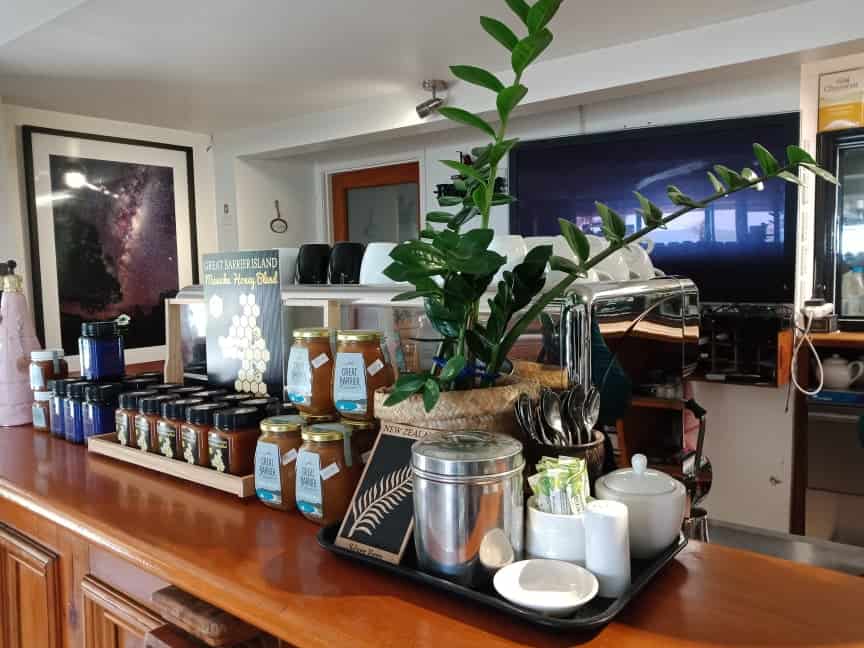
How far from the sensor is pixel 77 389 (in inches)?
61.7

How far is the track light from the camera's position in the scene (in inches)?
142

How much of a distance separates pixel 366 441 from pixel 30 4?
243cm

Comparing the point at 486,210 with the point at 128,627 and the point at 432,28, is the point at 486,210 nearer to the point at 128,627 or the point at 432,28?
the point at 128,627

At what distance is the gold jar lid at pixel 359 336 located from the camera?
3.59ft

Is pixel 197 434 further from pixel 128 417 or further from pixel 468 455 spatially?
pixel 468 455

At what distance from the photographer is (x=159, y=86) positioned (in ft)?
11.6

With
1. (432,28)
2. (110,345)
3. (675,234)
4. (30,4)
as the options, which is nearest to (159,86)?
(30,4)

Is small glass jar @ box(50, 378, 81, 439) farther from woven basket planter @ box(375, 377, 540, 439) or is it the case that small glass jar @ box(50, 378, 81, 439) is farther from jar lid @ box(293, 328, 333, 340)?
woven basket planter @ box(375, 377, 540, 439)

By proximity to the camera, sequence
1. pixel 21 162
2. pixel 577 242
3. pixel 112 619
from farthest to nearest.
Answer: pixel 21 162
pixel 112 619
pixel 577 242

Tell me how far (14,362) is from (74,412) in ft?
1.20

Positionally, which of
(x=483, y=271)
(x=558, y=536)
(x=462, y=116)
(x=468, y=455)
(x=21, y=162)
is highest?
(x=21, y=162)

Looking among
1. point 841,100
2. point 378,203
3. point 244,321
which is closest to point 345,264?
point 244,321

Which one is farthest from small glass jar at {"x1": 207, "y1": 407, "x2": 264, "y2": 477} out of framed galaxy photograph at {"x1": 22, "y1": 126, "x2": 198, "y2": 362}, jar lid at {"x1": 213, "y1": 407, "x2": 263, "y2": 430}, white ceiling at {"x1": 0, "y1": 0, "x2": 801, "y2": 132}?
framed galaxy photograph at {"x1": 22, "y1": 126, "x2": 198, "y2": 362}

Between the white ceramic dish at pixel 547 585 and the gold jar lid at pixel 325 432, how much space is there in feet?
1.14
